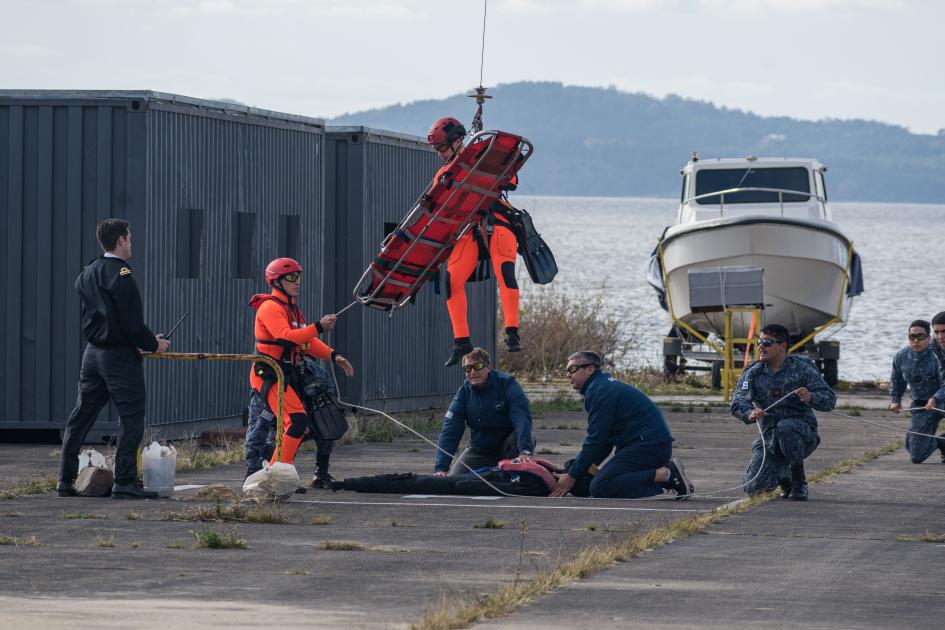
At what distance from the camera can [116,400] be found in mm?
12734

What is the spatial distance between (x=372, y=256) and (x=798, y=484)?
9594 millimetres

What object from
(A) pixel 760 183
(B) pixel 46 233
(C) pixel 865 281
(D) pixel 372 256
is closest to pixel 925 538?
(B) pixel 46 233

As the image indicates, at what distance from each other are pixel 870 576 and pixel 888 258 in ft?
337

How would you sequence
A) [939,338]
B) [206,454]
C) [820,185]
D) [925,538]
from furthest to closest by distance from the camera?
[820,185] < [939,338] < [206,454] < [925,538]

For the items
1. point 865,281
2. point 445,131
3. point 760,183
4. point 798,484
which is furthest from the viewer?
point 865,281

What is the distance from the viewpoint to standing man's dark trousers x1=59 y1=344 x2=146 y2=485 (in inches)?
499

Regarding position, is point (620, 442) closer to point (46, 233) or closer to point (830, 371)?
point (46, 233)

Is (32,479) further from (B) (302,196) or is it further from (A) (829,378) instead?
(A) (829,378)

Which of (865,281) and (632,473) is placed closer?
(632,473)

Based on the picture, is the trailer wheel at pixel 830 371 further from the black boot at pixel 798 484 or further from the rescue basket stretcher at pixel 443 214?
the black boot at pixel 798 484

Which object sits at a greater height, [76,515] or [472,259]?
[472,259]

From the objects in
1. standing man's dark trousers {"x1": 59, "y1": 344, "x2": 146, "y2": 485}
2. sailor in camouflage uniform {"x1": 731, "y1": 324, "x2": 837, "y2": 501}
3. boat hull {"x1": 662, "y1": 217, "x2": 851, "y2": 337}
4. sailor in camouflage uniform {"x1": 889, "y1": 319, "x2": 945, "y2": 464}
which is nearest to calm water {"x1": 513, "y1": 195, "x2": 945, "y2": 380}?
boat hull {"x1": 662, "y1": 217, "x2": 851, "y2": 337}

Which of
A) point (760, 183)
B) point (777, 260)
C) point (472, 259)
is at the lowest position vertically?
point (472, 259)

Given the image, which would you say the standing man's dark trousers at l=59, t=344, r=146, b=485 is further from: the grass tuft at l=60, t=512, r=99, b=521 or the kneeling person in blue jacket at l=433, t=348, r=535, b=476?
the kneeling person in blue jacket at l=433, t=348, r=535, b=476
